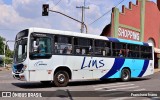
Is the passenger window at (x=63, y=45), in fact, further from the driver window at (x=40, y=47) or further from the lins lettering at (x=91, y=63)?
the lins lettering at (x=91, y=63)

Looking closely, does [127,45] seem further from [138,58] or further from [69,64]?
[69,64]

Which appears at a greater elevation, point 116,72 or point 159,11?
point 159,11

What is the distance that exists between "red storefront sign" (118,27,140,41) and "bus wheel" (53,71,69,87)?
21.6 m

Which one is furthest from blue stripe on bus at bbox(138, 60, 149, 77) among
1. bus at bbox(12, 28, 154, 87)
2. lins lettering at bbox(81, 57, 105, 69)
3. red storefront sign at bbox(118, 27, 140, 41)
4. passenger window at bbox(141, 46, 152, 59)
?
red storefront sign at bbox(118, 27, 140, 41)

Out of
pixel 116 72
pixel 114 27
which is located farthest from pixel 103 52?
pixel 114 27

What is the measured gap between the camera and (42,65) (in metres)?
17.0

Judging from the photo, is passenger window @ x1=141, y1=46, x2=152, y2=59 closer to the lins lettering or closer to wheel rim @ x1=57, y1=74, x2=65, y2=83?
the lins lettering

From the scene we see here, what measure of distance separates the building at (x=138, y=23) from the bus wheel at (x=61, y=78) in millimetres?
20615

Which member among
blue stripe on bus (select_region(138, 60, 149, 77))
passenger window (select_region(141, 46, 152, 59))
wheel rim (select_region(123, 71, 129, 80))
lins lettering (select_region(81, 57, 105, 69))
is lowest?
wheel rim (select_region(123, 71, 129, 80))

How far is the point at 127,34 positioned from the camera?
4041 cm

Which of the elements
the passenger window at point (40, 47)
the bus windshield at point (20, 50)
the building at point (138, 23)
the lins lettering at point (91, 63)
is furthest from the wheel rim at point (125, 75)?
the building at point (138, 23)

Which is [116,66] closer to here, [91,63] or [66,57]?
[91,63]

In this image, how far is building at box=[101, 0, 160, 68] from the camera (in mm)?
38344

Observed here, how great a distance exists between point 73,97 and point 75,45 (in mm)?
5613
